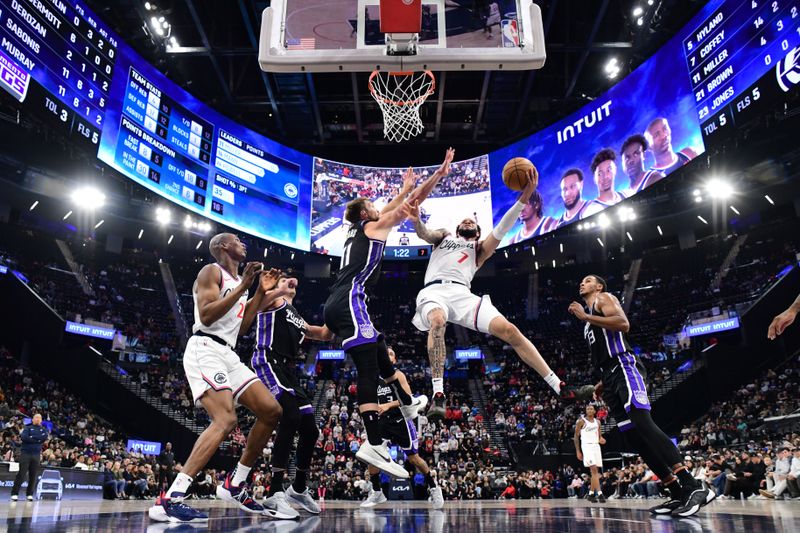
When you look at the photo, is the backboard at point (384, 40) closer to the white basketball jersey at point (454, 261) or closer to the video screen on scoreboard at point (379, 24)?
the video screen on scoreboard at point (379, 24)

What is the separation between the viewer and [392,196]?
25562mm

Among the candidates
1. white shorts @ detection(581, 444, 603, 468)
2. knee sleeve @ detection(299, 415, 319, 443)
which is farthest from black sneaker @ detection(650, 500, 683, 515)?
white shorts @ detection(581, 444, 603, 468)

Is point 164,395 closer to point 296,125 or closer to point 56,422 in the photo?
point 56,422

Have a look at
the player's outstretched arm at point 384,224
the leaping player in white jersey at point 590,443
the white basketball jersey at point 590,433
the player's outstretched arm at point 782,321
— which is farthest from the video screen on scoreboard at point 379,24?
the white basketball jersey at point 590,433

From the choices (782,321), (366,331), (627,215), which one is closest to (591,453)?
(782,321)

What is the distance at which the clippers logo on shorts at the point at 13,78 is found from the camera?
48.2 feet

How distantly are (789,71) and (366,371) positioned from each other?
14.9 metres

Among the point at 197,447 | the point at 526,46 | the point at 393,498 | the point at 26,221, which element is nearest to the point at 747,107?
the point at 526,46

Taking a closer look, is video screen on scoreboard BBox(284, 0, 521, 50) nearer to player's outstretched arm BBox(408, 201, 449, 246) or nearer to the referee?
player's outstretched arm BBox(408, 201, 449, 246)

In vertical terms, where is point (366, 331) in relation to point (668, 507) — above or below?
above

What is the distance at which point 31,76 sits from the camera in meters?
15.5

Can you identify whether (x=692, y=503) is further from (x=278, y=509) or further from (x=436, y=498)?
(x=278, y=509)

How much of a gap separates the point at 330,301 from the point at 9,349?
21.3 meters

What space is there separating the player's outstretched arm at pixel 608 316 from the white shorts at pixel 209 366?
9.52 ft
